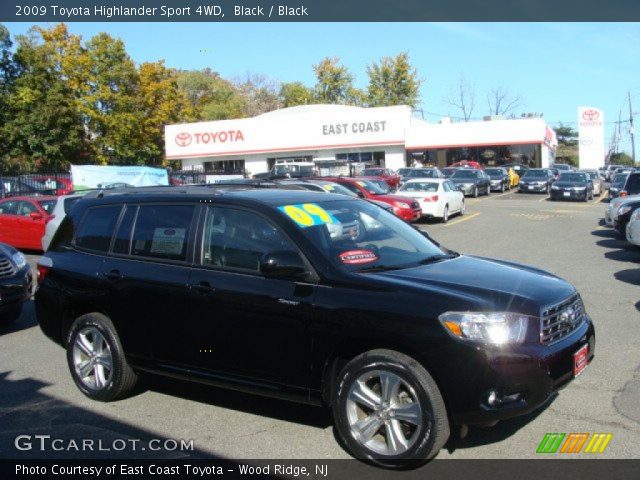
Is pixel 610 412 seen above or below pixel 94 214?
below

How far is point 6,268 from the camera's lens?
864cm

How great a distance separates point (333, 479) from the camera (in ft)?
13.6

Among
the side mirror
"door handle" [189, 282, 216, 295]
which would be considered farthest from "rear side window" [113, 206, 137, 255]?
the side mirror

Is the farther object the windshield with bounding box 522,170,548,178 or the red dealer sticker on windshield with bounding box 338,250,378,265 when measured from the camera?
the windshield with bounding box 522,170,548,178

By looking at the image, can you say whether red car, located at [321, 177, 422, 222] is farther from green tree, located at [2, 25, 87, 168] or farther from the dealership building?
green tree, located at [2, 25, 87, 168]

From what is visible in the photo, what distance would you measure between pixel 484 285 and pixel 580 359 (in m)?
0.86

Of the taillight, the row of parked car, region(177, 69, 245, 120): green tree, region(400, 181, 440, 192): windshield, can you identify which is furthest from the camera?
region(177, 69, 245, 120): green tree

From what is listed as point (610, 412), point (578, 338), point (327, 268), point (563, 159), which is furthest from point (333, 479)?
point (563, 159)

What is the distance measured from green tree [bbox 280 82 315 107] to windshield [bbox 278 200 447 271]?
3203 inches

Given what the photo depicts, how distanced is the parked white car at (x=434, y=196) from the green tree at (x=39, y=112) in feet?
93.7

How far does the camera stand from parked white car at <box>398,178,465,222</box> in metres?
22.2

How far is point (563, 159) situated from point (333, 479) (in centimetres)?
9239

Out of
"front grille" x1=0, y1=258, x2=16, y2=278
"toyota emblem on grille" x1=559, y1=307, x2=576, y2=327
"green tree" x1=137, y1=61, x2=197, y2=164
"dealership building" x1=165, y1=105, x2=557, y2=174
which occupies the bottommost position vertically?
"front grille" x1=0, y1=258, x2=16, y2=278

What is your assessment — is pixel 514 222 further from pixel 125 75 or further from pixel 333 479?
pixel 125 75
